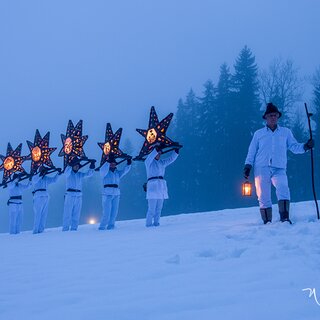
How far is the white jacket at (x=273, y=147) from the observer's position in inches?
312

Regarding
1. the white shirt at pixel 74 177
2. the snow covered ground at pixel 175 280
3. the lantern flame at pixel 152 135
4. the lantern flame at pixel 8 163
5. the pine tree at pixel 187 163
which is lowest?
the snow covered ground at pixel 175 280

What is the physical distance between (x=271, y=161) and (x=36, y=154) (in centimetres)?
1002

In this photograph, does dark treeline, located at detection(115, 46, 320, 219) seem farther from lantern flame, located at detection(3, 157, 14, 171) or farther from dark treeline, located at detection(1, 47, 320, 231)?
lantern flame, located at detection(3, 157, 14, 171)

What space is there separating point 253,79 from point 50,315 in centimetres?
3362

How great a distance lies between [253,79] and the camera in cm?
3447

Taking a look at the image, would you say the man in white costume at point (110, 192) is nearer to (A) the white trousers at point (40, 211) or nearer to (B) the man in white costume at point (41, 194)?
(B) the man in white costume at point (41, 194)

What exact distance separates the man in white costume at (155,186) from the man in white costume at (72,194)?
271 centimetres

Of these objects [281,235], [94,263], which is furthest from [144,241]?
[281,235]

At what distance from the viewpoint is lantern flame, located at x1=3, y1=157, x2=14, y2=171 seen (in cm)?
1613

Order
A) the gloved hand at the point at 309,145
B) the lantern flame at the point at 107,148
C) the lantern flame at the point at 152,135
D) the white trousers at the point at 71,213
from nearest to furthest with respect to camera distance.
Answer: the gloved hand at the point at 309,145 → the lantern flame at the point at 152,135 → the lantern flame at the point at 107,148 → the white trousers at the point at 71,213

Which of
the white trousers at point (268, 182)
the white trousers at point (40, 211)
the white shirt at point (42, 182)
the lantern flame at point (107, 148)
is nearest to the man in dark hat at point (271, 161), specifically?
the white trousers at point (268, 182)

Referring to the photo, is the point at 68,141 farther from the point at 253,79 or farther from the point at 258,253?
the point at 253,79

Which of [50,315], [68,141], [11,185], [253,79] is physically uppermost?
[253,79]

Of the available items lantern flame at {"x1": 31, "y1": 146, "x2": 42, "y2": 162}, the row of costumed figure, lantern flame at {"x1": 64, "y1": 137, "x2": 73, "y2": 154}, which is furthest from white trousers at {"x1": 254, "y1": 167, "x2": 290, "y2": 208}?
lantern flame at {"x1": 31, "y1": 146, "x2": 42, "y2": 162}
